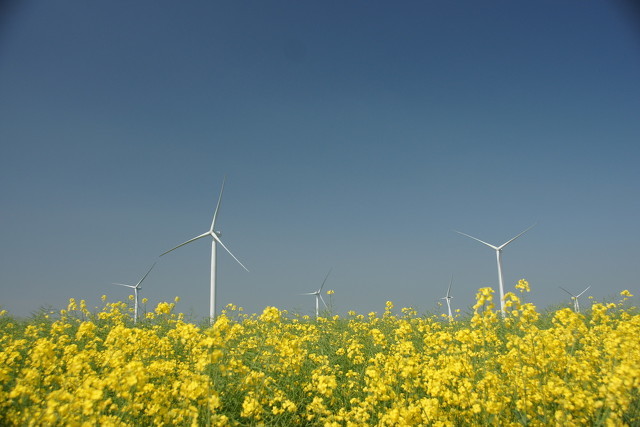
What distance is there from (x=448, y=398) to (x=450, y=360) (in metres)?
1.13

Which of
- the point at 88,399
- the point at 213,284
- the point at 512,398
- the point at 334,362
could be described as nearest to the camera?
the point at 88,399

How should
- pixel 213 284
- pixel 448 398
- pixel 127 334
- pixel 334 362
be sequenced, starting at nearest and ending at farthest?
1. pixel 448 398
2. pixel 127 334
3. pixel 334 362
4. pixel 213 284

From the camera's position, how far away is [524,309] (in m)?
6.20

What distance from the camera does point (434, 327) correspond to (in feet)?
42.9

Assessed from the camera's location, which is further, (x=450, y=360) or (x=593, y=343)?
(x=593, y=343)

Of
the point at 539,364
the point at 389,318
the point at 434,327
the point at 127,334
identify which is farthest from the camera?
the point at 389,318

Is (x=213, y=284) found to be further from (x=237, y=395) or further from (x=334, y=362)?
(x=237, y=395)

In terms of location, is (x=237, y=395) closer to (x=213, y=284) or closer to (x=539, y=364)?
(x=539, y=364)

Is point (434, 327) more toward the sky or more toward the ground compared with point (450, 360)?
more toward the sky

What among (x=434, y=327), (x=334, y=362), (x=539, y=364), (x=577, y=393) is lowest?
(x=577, y=393)

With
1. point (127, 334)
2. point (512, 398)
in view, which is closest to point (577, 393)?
point (512, 398)

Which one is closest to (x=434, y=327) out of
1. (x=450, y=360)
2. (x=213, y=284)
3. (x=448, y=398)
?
(x=450, y=360)

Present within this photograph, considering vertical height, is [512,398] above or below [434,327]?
below

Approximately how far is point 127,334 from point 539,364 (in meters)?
7.06
